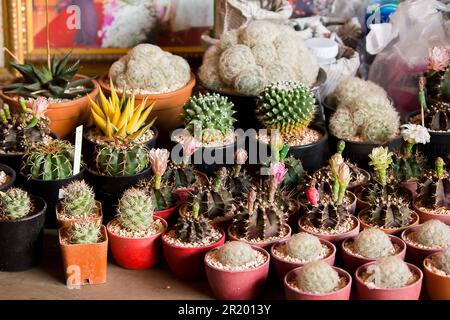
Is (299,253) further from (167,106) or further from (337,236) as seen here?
(167,106)

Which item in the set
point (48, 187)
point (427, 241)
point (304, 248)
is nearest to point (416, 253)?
point (427, 241)

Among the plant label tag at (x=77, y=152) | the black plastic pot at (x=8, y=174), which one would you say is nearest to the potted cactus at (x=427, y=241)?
the plant label tag at (x=77, y=152)

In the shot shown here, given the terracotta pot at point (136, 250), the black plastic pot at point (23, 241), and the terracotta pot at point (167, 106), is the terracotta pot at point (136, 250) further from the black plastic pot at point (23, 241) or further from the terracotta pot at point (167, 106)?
the terracotta pot at point (167, 106)

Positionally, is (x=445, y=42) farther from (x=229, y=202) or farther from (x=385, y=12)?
(x=229, y=202)

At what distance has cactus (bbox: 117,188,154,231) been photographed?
10.3 ft

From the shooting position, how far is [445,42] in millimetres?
4402

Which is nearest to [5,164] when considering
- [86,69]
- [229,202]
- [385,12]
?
[229,202]

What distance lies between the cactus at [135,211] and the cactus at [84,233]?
0.13m

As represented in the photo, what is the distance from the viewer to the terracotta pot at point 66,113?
395cm

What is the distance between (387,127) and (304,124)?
1.33ft

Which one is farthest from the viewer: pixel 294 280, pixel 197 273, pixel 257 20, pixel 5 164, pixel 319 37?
pixel 319 37

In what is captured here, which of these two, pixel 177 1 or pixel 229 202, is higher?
pixel 177 1

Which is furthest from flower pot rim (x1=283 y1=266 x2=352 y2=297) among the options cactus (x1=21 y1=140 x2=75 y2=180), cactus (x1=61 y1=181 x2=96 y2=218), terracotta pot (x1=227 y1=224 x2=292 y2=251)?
cactus (x1=21 y1=140 x2=75 y2=180)

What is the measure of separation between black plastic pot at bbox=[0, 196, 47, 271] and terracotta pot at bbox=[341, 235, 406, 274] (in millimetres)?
1230
